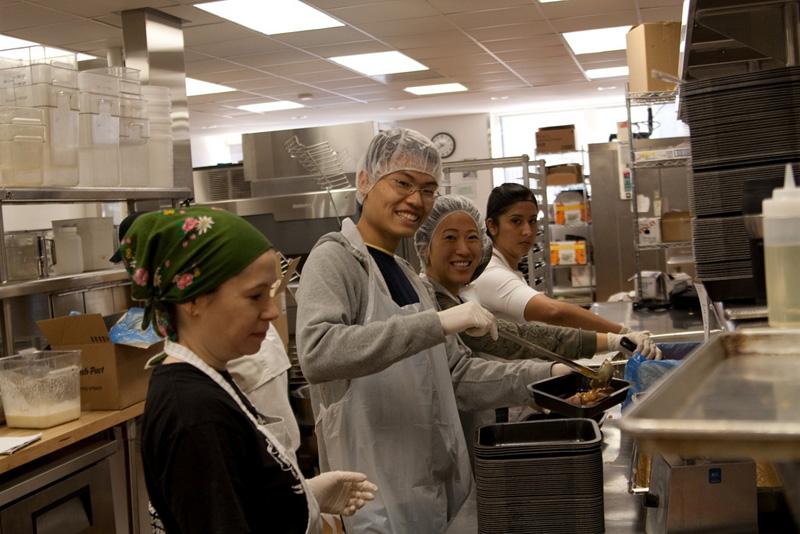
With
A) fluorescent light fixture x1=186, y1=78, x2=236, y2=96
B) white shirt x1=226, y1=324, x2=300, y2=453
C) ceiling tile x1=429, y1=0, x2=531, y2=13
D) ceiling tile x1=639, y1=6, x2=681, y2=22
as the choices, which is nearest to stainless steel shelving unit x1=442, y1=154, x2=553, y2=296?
ceiling tile x1=429, y1=0, x2=531, y2=13

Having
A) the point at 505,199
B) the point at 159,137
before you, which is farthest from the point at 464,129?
the point at 505,199

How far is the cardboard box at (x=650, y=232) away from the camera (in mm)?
5770

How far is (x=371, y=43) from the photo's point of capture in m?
6.83

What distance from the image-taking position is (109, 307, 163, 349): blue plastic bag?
10.0ft

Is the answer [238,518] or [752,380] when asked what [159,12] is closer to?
[238,518]

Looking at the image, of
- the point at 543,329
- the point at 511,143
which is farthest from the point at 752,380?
the point at 511,143

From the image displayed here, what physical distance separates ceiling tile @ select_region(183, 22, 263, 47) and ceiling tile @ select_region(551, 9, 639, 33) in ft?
7.76

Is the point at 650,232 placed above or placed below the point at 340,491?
above

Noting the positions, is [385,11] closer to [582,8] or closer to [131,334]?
[582,8]

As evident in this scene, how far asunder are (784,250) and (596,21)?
232 inches

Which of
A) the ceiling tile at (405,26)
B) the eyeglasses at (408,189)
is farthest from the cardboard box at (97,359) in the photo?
the ceiling tile at (405,26)

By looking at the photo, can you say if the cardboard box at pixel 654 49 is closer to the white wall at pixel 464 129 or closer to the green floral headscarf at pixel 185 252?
the green floral headscarf at pixel 185 252

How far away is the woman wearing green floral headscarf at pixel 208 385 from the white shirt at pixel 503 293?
195 centimetres

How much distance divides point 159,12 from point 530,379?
406 cm
